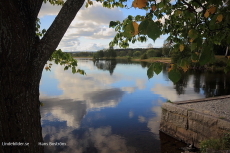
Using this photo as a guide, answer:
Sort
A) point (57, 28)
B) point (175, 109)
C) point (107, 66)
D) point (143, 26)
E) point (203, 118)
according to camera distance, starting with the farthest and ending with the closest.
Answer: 1. point (107, 66)
2. point (175, 109)
3. point (203, 118)
4. point (57, 28)
5. point (143, 26)

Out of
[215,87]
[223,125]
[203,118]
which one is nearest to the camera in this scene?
[223,125]

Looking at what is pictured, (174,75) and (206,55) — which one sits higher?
(206,55)

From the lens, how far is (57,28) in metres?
2.05

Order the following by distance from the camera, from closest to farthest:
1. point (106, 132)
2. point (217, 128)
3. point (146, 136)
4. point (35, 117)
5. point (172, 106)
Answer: point (35, 117)
point (217, 128)
point (172, 106)
point (146, 136)
point (106, 132)

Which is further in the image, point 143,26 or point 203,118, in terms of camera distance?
point 203,118

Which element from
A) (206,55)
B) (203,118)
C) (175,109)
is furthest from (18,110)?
(175,109)

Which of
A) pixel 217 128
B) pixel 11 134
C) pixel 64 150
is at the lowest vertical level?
pixel 64 150

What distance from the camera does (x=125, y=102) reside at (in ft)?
47.3

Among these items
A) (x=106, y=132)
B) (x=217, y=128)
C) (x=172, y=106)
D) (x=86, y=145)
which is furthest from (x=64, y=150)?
(x=217, y=128)

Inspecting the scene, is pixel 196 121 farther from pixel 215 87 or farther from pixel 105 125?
pixel 215 87

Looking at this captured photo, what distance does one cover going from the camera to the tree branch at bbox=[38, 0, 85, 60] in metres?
2.00

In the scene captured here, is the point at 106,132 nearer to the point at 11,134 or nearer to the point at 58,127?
Result: the point at 58,127

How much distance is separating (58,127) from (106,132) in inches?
101

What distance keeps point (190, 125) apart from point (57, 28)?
6.14 meters
